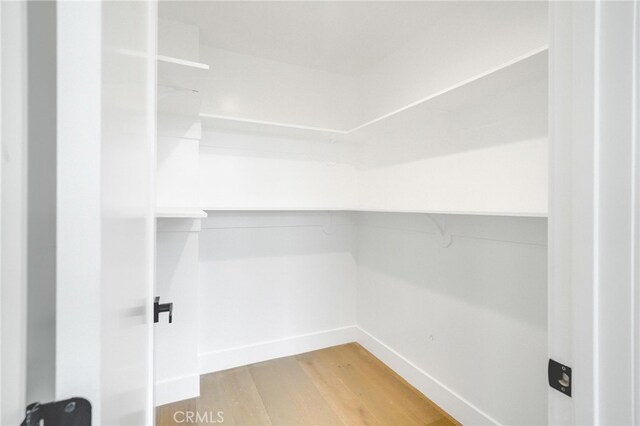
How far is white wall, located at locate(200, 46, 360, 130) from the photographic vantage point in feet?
6.62

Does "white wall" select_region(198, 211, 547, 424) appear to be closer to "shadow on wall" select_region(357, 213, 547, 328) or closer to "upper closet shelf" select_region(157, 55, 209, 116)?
"shadow on wall" select_region(357, 213, 547, 328)

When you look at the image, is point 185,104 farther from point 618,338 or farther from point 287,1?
point 618,338

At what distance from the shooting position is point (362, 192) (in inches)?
97.0

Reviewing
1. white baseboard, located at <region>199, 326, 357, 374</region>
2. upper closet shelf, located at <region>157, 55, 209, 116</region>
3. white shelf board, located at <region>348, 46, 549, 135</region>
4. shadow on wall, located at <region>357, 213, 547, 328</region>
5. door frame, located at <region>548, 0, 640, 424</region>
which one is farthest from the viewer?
white baseboard, located at <region>199, 326, 357, 374</region>

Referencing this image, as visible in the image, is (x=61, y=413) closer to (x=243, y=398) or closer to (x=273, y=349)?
(x=243, y=398)

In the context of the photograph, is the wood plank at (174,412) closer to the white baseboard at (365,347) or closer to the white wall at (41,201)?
the white baseboard at (365,347)

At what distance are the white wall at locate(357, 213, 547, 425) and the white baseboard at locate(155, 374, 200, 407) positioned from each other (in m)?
1.33

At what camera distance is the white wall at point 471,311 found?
125cm

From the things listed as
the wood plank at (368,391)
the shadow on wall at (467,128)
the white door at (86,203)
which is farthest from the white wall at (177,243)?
the white door at (86,203)

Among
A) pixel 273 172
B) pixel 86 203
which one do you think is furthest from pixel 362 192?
pixel 86 203

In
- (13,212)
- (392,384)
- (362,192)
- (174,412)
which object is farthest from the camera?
(362,192)

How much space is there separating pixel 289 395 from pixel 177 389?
691 millimetres

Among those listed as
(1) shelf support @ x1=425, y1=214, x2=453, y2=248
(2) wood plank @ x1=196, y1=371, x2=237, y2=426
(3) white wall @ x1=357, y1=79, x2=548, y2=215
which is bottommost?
(2) wood plank @ x1=196, y1=371, x2=237, y2=426

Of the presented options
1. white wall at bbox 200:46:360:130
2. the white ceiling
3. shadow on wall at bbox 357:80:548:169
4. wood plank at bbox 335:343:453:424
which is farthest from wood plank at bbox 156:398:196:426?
the white ceiling
